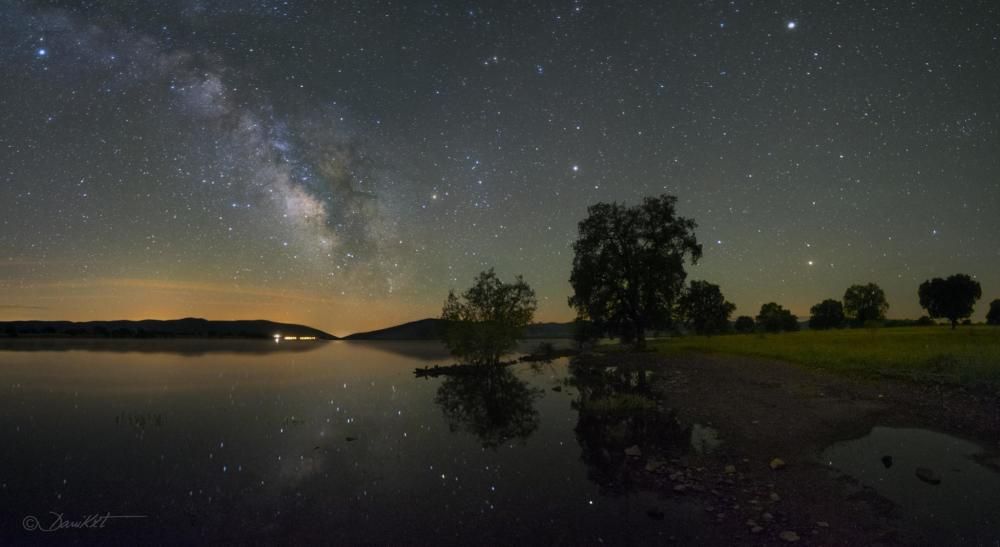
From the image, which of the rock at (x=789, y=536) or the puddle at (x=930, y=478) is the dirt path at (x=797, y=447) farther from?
the puddle at (x=930, y=478)

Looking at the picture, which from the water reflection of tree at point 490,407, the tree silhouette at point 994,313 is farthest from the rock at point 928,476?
the tree silhouette at point 994,313

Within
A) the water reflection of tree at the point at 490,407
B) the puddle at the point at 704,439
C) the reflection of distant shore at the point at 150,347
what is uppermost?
the puddle at the point at 704,439

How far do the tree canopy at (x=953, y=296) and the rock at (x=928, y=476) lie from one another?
102844 millimetres

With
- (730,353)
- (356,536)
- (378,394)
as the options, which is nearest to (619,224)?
(730,353)

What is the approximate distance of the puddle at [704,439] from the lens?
1345cm

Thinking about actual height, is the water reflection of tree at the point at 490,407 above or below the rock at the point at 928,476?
below

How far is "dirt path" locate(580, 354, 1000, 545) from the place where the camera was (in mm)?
8102

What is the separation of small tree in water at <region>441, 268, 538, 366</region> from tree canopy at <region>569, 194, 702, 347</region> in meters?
9.25

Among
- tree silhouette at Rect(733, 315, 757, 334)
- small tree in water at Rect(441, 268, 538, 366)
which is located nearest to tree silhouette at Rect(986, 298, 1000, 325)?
tree silhouette at Rect(733, 315, 757, 334)

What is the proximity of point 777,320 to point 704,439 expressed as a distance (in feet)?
389

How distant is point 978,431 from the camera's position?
1341 cm

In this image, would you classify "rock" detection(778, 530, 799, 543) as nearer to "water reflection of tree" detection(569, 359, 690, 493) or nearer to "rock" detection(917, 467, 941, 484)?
"water reflection of tree" detection(569, 359, 690, 493)

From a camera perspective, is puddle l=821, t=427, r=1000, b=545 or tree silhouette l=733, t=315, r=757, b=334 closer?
puddle l=821, t=427, r=1000, b=545

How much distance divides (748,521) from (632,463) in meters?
4.47
